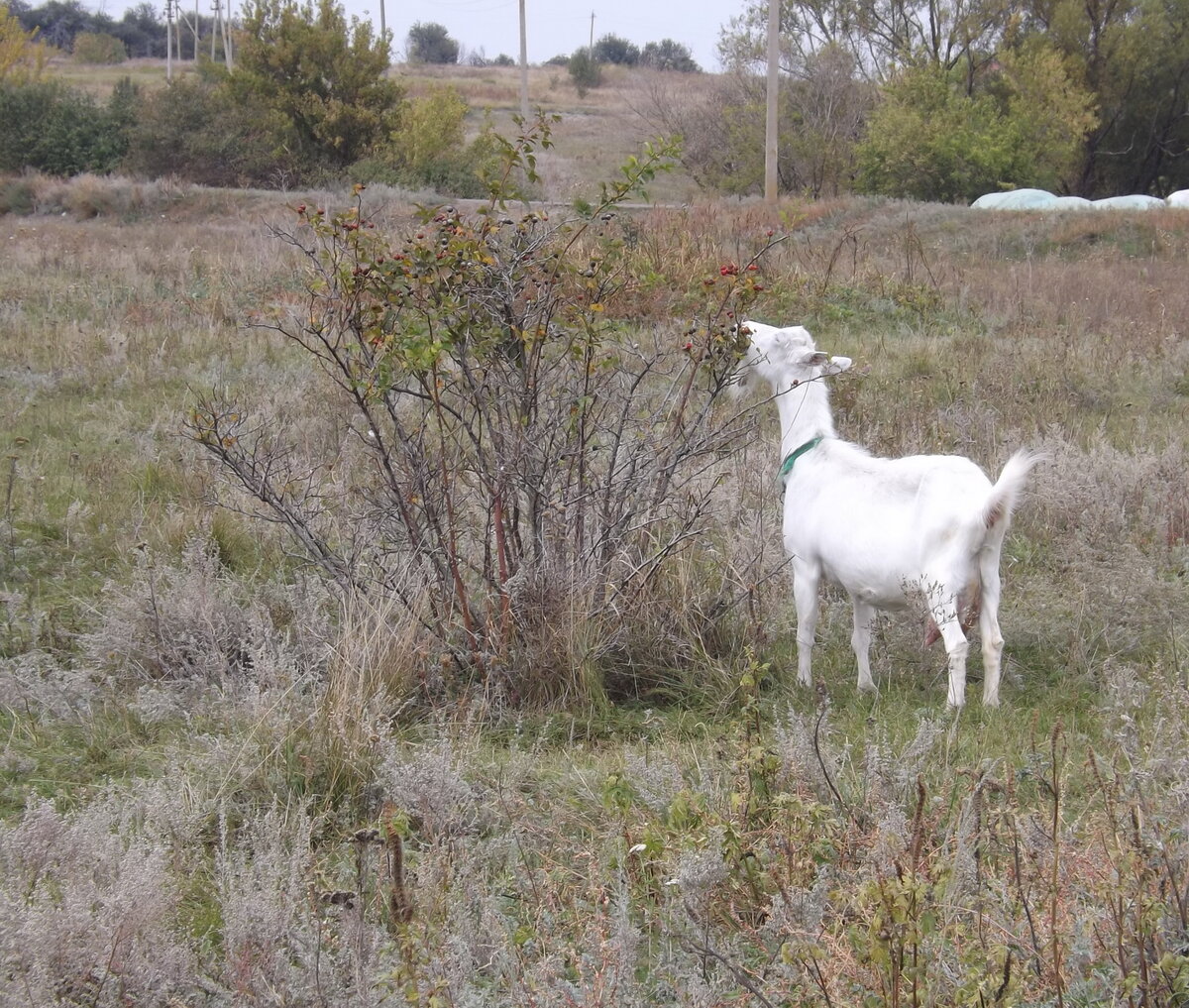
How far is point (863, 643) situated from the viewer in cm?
487

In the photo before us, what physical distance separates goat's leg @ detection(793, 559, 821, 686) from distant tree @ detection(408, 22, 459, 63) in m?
81.8

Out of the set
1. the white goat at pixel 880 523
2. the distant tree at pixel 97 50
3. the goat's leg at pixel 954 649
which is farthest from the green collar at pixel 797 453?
the distant tree at pixel 97 50

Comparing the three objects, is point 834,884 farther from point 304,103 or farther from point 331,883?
point 304,103

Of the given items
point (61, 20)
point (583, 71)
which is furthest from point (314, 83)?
point (61, 20)

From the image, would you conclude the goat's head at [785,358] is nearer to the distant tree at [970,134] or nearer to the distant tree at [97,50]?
the distant tree at [970,134]

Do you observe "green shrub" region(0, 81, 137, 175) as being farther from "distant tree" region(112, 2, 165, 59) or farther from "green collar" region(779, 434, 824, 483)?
"distant tree" region(112, 2, 165, 59)

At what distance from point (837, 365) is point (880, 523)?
871mm

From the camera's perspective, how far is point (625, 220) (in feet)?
51.5

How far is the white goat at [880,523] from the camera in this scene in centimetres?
432

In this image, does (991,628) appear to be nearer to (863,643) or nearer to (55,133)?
(863,643)

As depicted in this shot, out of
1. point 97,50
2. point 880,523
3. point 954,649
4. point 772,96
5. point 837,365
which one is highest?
point 97,50

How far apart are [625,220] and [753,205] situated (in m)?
7.71

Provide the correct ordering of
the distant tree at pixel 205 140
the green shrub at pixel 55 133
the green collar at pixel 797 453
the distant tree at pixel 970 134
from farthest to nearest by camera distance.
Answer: the green shrub at pixel 55 133 → the distant tree at pixel 205 140 → the distant tree at pixel 970 134 → the green collar at pixel 797 453

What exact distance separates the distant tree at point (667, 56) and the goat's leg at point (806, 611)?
7986 cm
